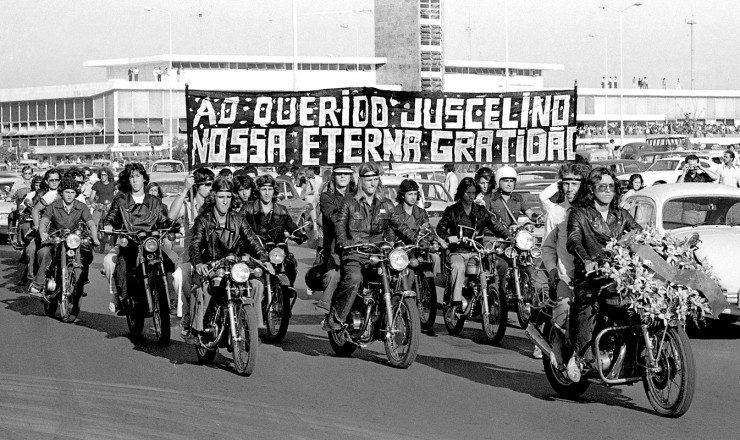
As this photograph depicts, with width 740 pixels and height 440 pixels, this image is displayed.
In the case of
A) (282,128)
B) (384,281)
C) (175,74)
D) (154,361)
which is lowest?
(154,361)

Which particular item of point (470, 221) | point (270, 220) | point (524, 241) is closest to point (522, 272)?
point (524, 241)

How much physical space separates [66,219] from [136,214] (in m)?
2.24

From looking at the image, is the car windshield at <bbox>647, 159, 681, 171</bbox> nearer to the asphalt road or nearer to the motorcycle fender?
the asphalt road

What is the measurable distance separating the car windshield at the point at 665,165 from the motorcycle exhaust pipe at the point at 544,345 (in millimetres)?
36442

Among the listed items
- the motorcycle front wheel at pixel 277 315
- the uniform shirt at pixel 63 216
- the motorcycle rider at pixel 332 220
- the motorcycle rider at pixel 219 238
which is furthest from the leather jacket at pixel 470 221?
the uniform shirt at pixel 63 216

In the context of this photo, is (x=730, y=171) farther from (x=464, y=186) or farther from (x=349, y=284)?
(x=349, y=284)

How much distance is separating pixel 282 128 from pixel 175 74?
11195cm

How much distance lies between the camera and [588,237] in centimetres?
839

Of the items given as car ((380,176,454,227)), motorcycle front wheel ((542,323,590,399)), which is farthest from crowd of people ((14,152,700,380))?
car ((380,176,454,227))

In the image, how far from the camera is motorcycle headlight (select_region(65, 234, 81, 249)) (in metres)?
14.1

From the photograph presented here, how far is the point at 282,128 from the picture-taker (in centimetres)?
1684

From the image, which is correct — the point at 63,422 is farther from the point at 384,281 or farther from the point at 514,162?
the point at 514,162

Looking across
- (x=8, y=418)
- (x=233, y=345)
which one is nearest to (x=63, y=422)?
(x=8, y=418)

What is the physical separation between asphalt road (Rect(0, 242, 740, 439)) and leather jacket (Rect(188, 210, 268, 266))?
3.18 feet
